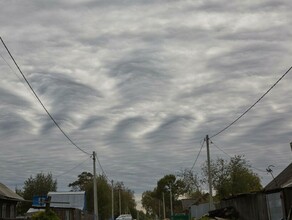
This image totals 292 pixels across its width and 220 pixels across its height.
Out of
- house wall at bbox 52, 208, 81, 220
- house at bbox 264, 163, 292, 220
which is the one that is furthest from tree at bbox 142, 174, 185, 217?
house at bbox 264, 163, 292, 220

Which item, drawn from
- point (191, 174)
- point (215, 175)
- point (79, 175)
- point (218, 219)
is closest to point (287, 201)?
point (218, 219)

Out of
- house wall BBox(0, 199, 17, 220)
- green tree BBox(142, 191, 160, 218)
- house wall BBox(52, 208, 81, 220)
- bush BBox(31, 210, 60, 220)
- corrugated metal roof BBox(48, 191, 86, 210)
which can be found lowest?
bush BBox(31, 210, 60, 220)

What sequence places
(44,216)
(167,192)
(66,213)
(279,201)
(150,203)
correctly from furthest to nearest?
→ (150,203) → (167,192) → (66,213) → (279,201) → (44,216)

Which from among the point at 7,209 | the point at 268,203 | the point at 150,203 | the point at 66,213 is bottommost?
the point at 268,203

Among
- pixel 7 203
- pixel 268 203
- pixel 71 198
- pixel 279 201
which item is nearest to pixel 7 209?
pixel 7 203

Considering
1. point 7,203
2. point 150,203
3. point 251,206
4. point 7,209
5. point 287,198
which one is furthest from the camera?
point 150,203

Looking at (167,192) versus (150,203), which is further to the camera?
(150,203)

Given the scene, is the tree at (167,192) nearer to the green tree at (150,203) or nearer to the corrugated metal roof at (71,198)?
the green tree at (150,203)

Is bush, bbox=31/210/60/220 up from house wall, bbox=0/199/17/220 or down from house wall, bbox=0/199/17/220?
down

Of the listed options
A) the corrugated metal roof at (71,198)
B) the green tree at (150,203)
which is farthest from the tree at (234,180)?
the green tree at (150,203)

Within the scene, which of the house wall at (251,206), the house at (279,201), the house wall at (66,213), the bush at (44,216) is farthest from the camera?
the house wall at (66,213)

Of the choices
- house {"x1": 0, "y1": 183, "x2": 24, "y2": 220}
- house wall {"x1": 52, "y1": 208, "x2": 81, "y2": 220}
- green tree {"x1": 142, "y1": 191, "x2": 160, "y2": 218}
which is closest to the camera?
house wall {"x1": 52, "y1": 208, "x2": 81, "y2": 220}

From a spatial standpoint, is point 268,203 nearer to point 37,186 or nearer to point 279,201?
point 279,201

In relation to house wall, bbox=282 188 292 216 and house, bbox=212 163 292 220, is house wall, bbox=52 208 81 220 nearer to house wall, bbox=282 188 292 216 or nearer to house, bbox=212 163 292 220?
house, bbox=212 163 292 220
